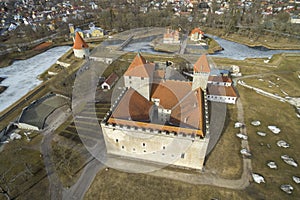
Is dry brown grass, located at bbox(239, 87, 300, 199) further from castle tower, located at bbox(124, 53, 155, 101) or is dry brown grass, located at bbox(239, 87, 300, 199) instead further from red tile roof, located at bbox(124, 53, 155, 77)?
red tile roof, located at bbox(124, 53, 155, 77)

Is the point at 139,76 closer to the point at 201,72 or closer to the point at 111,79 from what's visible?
the point at 201,72

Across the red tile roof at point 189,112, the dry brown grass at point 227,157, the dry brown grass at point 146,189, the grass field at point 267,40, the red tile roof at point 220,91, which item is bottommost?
the dry brown grass at point 146,189

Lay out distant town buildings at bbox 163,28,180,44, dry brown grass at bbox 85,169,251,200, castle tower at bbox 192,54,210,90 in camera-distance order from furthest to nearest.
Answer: distant town buildings at bbox 163,28,180,44, castle tower at bbox 192,54,210,90, dry brown grass at bbox 85,169,251,200

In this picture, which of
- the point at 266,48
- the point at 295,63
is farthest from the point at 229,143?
the point at 266,48

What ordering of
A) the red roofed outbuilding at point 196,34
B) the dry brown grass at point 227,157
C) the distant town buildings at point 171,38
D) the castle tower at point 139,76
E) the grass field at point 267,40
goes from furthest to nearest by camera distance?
the red roofed outbuilding at point 196,34 < the distant town buildings at point 171,38 < the grass field at point 267,40 < the castle tower at point 139,76 < the dry brown grass at point 227,157

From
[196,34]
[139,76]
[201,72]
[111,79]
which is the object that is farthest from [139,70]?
[196,34]

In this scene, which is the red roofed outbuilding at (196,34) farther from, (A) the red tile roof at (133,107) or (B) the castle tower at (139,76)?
(A) the red tile roof at (133,107)

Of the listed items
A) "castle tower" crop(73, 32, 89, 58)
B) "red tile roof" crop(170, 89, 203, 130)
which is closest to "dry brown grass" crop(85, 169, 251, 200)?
"red tile roof" crop(170, 89, 203, 130)

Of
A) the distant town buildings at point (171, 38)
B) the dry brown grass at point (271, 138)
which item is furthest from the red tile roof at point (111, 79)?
the distant town buildings at point (171, 38)
